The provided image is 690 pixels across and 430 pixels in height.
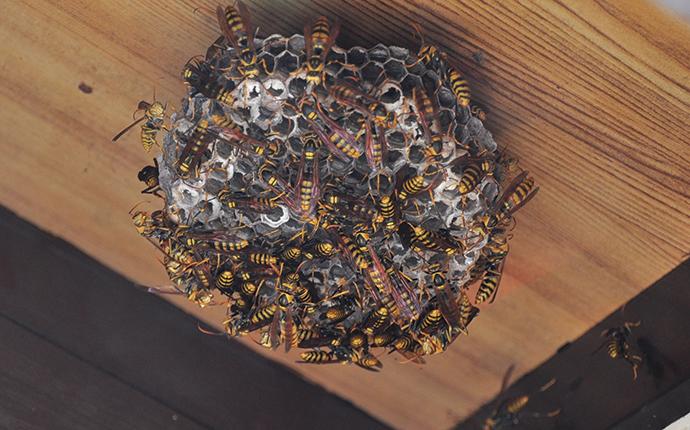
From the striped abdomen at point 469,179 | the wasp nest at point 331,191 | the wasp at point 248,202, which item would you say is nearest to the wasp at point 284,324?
the wasp nest at point 331,191

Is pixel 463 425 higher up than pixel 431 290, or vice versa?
pixel 431 290

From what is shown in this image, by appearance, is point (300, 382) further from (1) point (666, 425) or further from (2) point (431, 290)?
(1) point (666, 425)

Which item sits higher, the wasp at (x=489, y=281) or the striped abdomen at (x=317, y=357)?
the wasp at (x=489, y=281)

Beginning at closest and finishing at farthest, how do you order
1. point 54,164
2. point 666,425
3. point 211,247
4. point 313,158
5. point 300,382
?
point 313,158 → point 211,247 → point 666,425 → point 54,164 → point 300,382

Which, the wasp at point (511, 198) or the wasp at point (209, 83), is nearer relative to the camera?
the wasp at point (209, 83)

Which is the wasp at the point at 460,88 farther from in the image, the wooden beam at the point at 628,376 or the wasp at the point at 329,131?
the wooden beam at the point at 628,376

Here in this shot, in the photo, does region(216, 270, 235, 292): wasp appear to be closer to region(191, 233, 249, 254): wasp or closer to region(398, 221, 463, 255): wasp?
region(191, 233, 249, 254): wasp

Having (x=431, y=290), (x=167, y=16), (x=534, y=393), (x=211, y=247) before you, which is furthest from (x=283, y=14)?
(x=534, y=393)
